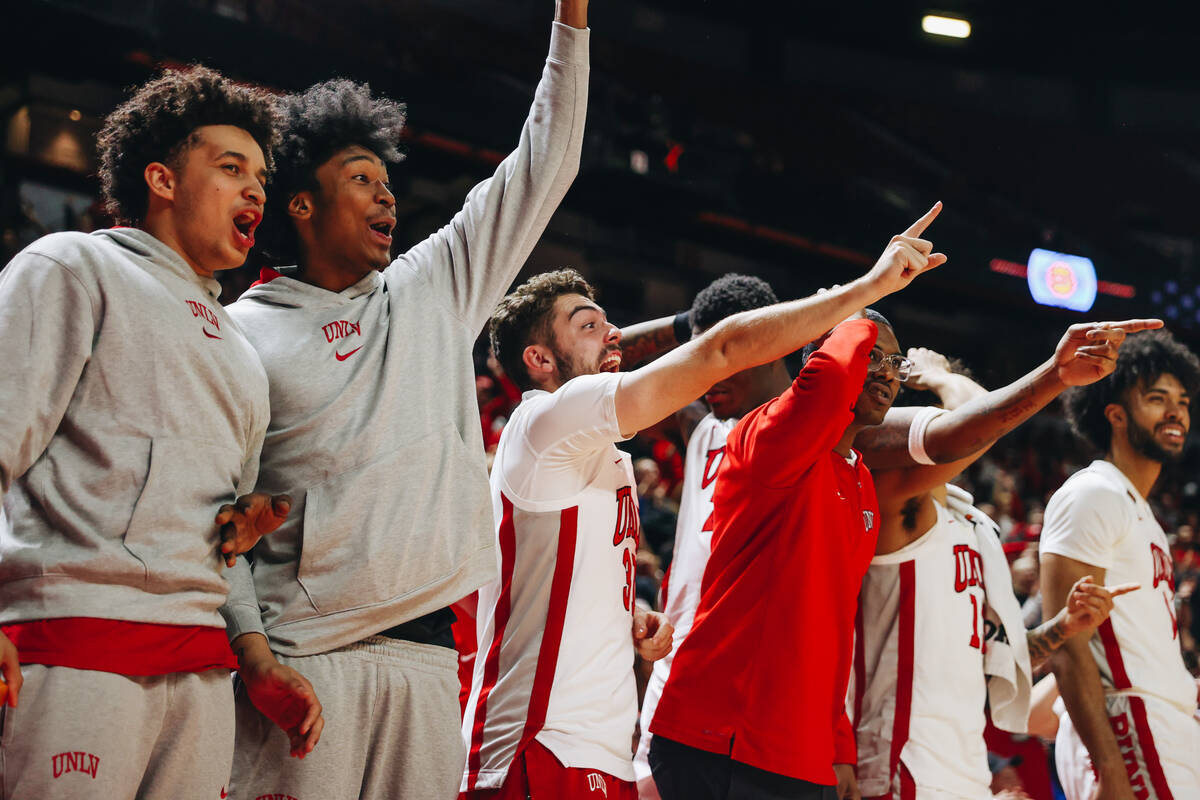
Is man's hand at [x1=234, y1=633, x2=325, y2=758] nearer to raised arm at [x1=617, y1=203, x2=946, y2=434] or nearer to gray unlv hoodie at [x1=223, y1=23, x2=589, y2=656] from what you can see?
gray unlv hoodie at [x1=223, y1=23, x2=589, y2=656]

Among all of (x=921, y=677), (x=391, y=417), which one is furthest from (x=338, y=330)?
(x=921, y=677)

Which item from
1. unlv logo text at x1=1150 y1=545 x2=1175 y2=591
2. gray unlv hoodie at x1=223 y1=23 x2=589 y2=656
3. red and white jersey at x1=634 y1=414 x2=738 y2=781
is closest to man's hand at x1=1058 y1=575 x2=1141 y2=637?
unlv logo text at x1=1150 y1=545 x2=1175 y2=591

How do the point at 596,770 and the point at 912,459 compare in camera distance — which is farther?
the point at 912,459

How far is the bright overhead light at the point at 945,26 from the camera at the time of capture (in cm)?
1455

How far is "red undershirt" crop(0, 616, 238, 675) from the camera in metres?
1.59

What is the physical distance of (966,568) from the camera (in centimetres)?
329

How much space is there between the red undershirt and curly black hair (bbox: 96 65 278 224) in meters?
0.77

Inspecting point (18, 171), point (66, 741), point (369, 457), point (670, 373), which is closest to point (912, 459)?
point (670, 373)

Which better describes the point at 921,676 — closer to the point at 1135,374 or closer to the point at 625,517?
the point at 625,517

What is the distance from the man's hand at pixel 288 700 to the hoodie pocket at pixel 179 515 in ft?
0.59

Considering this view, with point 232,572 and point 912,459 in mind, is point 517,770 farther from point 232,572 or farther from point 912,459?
point 912,459

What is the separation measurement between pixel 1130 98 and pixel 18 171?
626 inches

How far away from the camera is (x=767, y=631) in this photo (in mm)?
2500

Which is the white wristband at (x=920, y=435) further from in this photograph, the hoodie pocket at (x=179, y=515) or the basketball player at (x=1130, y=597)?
the hoodie pocket at (x=179, y=515)
